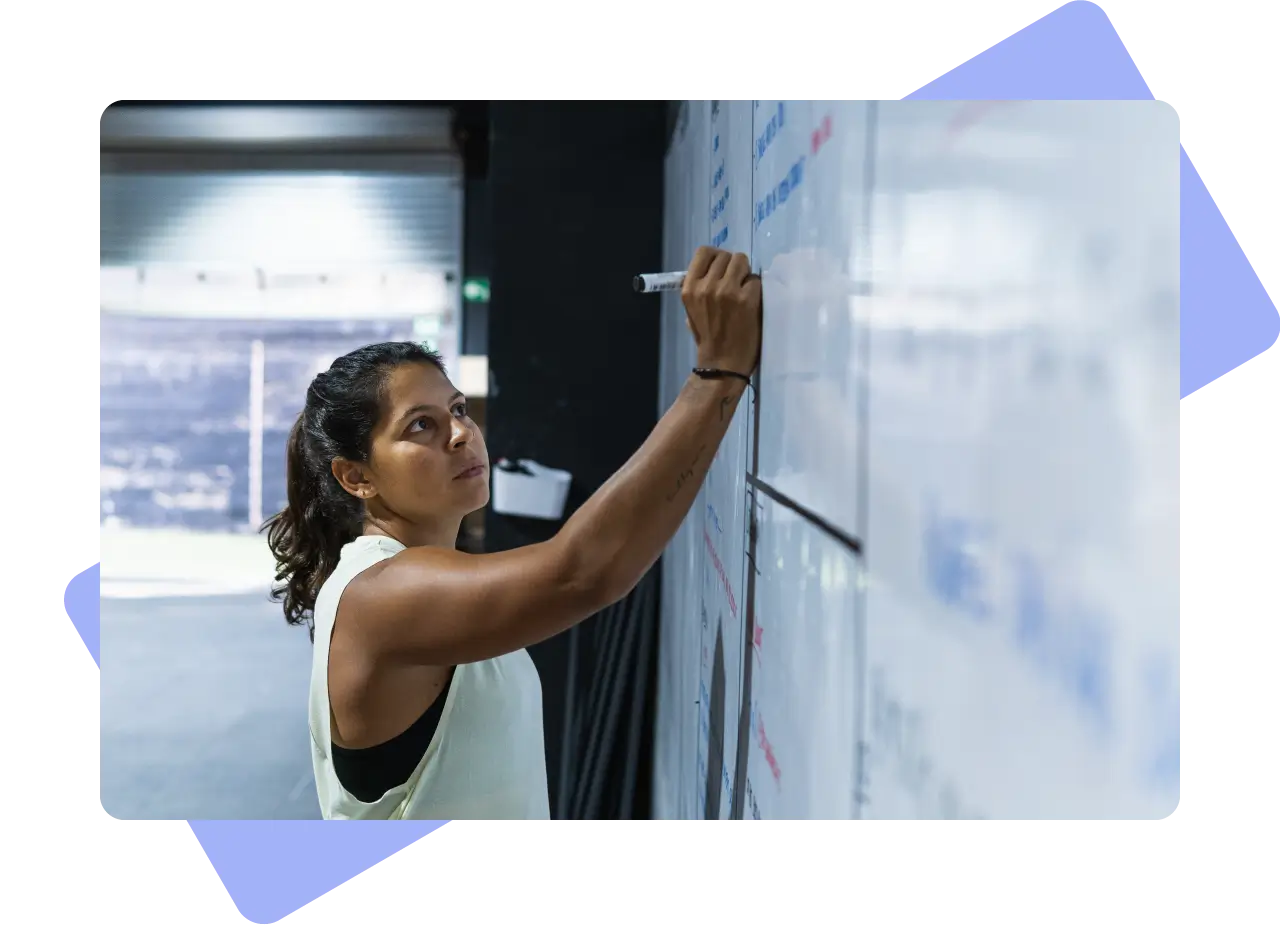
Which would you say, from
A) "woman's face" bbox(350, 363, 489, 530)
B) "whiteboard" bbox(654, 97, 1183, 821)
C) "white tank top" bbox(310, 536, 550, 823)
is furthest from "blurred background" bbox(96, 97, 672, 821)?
"whiteboard" bbox(654, 97, 1183, 821)

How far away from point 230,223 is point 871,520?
2.64m

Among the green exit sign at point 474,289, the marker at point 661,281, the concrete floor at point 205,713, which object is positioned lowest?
the concrete floor at point 205,713

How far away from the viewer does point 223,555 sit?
3.74 metres

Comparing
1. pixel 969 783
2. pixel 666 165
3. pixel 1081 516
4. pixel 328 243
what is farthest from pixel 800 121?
pixel 328 243

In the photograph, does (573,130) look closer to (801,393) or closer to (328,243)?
(328,243)

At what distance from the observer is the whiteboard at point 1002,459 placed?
24.4 inches

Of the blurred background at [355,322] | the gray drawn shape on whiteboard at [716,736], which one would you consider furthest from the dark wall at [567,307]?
the gray drawn shape on whiteboard at [716,736]

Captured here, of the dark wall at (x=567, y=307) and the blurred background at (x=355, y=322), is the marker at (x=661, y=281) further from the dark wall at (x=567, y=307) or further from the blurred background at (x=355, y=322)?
the dark wall at (x=567, y=307)

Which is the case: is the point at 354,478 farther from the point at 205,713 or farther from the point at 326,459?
the point at 205,713

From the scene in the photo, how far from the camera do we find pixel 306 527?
141 centimetres

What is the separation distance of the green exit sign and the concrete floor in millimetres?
1239

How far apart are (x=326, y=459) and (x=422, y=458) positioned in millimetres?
157

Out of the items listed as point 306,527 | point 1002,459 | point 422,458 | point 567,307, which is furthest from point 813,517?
point 567,307

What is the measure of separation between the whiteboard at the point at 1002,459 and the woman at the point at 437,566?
176mm
